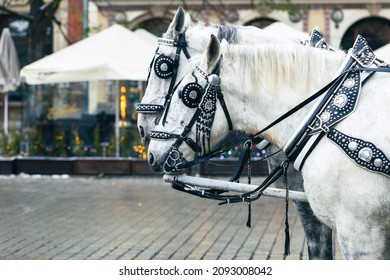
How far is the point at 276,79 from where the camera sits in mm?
3176

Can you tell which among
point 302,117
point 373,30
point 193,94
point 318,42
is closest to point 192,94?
point 193,94

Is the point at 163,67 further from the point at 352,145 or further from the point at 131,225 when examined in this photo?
the point at 131,225

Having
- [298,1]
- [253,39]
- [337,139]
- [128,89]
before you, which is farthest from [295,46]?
[298,1]

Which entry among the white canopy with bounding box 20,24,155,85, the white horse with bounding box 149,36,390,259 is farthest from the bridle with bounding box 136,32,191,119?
the white canopy with bounding box 20,24,155,85

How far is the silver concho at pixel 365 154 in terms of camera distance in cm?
286

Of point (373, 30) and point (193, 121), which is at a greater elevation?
point (373, 30)

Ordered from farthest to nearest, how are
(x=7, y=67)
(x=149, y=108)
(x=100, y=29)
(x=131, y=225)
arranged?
1. (x=100, y=29)
2. (x=7, y=67)
3. (x=131, y=225)
4. (x=149, y=108)

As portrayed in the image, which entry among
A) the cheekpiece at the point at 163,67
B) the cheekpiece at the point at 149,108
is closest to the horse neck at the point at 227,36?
the cheekpiece at the point at 163,67

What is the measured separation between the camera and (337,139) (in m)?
2.95

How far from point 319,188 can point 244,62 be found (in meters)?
0.64

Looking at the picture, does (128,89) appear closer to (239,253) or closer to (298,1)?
(298,1)

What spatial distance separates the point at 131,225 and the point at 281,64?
590 centimetres

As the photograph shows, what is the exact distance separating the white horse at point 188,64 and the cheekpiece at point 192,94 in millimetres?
593

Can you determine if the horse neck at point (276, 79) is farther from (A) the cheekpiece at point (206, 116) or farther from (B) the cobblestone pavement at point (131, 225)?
(B) the cobblestone pavement at point (131, 225)
